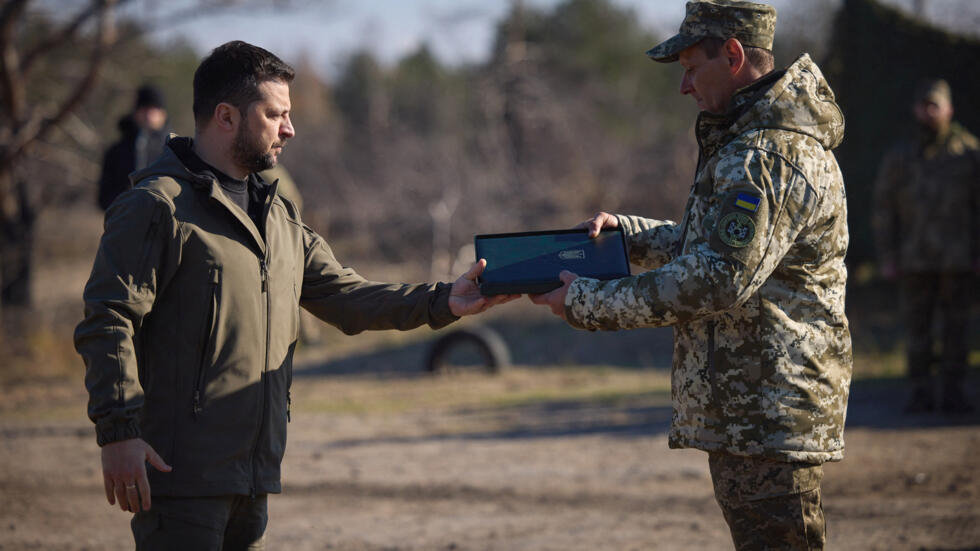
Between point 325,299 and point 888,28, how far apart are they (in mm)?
11672

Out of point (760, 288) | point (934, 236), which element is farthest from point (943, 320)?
point (760, 288)

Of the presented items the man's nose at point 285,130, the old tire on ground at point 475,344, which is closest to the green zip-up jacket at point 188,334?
the man's nose at point 285,130

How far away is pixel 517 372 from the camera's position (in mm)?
12727

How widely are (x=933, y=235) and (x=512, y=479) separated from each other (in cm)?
432

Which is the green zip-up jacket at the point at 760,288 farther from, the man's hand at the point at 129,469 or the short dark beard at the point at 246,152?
the man's hand at the point at 129,469

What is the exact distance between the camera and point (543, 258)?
3.72 m

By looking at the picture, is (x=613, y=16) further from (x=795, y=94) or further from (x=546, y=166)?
(x=795, y=94)

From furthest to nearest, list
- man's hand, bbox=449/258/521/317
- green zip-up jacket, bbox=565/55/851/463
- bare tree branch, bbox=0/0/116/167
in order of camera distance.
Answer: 1. bare tree branch, bbox=0/0/116/167
2. man's hand, bbox=449/258/521/317
3. green zip-up jacket, bbox=565/55/851/463

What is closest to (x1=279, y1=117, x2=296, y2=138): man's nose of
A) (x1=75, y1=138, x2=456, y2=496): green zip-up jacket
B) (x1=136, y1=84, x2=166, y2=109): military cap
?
(x1=75, y1=138, x2=456, y2=496): green zip-up jacket

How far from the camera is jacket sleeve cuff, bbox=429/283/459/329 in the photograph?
12.5 feet

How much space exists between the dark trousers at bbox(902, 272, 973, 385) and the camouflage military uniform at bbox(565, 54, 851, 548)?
573 cm

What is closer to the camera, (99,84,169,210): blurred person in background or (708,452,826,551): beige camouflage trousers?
(708,452,826,551): beige camouflage trousers

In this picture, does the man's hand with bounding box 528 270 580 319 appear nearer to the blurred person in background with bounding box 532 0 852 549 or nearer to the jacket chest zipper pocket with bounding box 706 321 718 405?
the blurred person in background with bounding box 532 0 852 549

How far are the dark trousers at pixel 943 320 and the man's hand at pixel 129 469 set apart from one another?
743cm
